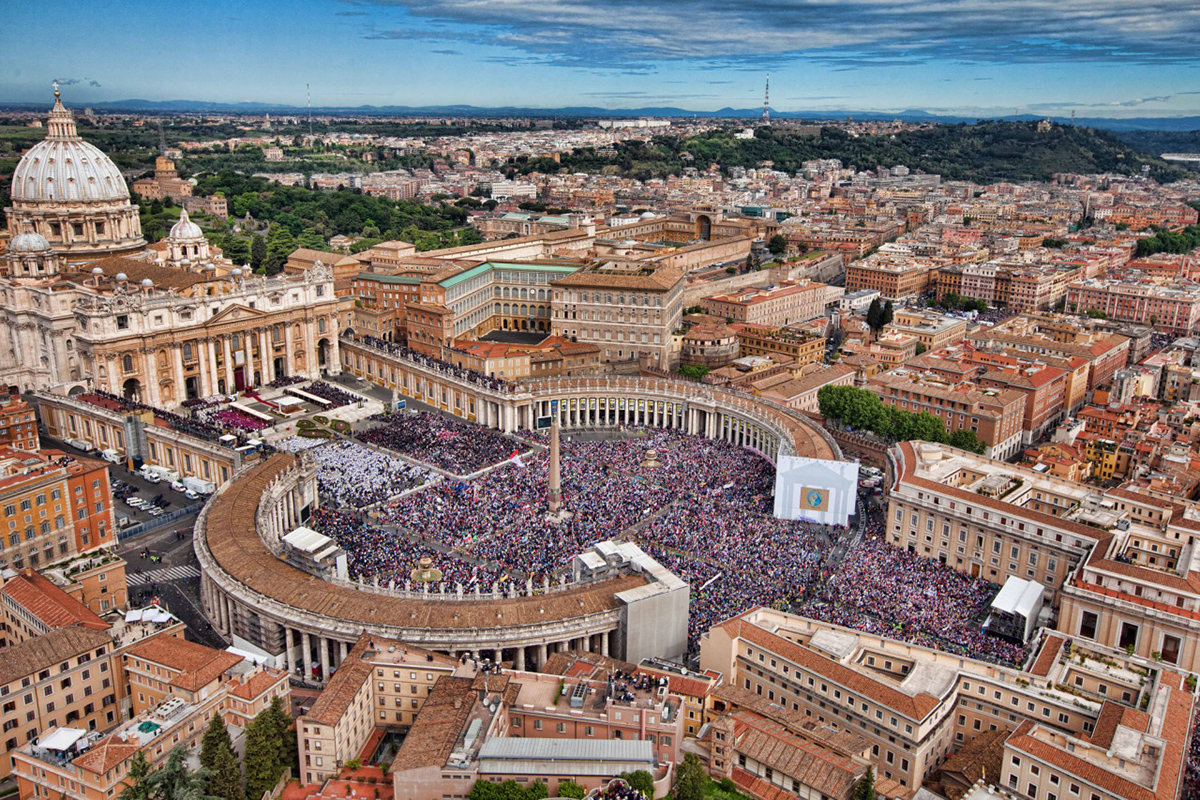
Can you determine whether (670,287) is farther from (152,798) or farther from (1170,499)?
(152,798)

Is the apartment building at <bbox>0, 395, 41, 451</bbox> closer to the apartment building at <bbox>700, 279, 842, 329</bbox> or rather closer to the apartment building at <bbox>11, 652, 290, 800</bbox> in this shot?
the apartment building at <bbox>11, 652, 290, 800</bbox>

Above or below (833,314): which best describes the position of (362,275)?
above

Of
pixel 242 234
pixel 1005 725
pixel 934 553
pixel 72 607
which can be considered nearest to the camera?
pixel 1005 725

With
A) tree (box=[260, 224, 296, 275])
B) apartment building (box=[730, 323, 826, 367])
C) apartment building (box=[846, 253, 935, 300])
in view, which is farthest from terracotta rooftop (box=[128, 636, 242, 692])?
apartment building (box=[846, 253, 935, 300])

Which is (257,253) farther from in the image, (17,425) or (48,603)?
(48,603)

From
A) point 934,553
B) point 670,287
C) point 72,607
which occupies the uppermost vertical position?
point 670,287

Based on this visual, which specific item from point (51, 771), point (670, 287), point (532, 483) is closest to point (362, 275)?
point (670, 287)
